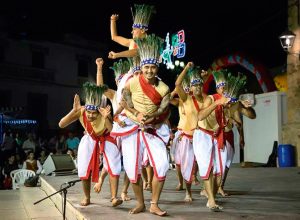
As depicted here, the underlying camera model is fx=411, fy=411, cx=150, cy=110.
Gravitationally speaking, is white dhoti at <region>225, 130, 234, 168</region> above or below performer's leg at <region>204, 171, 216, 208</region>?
above

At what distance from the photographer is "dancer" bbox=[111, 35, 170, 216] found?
481 centimetres

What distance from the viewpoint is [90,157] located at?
221 inches

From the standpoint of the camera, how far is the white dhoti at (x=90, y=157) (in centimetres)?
559

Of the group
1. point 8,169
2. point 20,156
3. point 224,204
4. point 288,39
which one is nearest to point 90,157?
point 224,204

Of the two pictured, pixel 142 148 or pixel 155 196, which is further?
pixel 142 148

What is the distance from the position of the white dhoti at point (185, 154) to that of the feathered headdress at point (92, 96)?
4.95ft

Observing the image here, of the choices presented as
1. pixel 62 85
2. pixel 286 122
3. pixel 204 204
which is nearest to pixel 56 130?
pixel 62 85

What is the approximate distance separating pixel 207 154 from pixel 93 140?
1583 millimetres

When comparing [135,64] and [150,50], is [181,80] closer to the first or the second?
[150,50]

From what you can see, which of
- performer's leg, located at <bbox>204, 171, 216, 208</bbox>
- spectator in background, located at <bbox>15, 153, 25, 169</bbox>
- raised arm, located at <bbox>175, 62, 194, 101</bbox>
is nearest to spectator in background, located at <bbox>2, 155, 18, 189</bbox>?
spectator in background, located at <bbox>15, 153, 25, 169</bbox>

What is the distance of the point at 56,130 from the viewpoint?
28.8 m

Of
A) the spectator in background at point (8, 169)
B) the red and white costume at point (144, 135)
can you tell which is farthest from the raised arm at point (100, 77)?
the spectator in background at point (8, 169)

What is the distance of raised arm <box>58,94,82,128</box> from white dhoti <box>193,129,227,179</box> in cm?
167

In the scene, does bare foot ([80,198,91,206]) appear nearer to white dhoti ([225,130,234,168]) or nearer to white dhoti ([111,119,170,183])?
white dhoti ([111,119,170,183])
